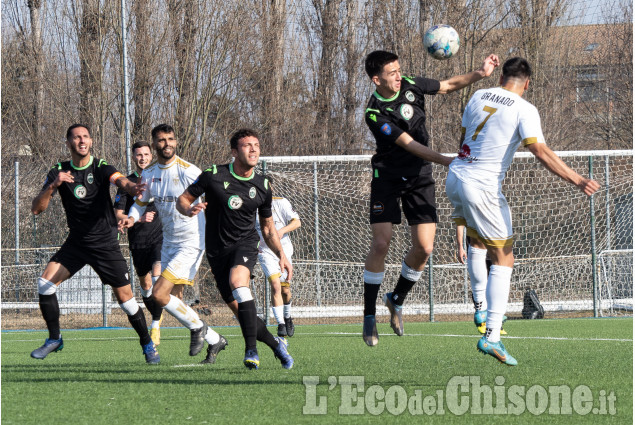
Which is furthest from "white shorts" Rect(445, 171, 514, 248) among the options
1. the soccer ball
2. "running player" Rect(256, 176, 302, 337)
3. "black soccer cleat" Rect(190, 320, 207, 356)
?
"running player" Rect(256, 176, 302, 337)

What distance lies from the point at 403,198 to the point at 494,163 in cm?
144

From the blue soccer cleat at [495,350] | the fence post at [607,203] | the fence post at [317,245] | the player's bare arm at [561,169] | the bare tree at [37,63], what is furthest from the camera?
the bare tree at [37,63]

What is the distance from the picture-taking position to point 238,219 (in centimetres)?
790

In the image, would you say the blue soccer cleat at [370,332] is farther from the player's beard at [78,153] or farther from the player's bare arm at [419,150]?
the player's beard at [78,153]

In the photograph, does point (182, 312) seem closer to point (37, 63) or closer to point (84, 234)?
point (84, 234)

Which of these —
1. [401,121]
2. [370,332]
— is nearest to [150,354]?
[370,332]

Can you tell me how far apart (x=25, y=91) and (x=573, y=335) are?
51.5ft

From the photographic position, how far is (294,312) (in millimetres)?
17250

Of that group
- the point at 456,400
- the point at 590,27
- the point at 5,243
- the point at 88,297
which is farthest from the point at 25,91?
the point at 456,400

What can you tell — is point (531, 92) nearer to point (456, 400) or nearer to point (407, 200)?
point (407, 200)

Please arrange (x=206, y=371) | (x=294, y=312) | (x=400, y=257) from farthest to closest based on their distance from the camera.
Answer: (x=400, y=257) < (x=294, y=312) < (x=206, y=371)

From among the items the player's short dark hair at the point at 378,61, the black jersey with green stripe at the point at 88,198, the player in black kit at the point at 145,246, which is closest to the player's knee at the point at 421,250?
the player's short dark hair at the point at 378,61

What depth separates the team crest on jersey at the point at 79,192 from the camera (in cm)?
896

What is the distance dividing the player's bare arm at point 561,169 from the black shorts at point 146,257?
20.0ft
